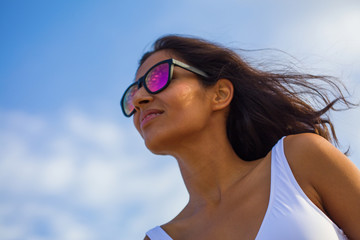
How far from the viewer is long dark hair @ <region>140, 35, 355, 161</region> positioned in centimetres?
379

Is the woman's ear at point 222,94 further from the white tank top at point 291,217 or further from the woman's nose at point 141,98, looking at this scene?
the white tank top at point 291,217

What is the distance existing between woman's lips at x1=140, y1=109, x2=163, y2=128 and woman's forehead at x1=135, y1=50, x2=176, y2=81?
58 cm

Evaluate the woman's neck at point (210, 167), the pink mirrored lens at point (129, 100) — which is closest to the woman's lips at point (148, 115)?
the woman's neck at point (210, 167)

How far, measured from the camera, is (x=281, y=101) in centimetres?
383

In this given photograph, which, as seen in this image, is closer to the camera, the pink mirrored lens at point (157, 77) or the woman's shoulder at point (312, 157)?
→ the woman's shoulder at point (312, 157)

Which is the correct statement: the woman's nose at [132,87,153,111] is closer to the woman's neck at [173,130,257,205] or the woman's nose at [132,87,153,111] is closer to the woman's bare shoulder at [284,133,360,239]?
the woman's neck at [173,130,257,205]

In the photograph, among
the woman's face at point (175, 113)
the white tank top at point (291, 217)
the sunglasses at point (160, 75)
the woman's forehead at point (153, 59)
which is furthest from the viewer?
the woman's forehead at point (153, 59)

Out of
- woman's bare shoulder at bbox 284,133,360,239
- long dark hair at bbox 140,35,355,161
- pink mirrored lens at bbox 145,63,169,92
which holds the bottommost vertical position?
woman's bare shoulder at bbox 284,133,360,239

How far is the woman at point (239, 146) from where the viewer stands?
2746mm

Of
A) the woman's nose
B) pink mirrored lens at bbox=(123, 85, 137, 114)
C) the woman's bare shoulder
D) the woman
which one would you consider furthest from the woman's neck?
pink mirrored lens at bbox=(123, 85, 137, 114)

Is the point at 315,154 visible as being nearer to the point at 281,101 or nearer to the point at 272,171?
the point at 272,171

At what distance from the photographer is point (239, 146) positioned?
156 inches

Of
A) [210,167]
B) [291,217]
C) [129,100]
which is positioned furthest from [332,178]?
[129,100]

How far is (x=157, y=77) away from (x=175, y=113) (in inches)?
17.1
